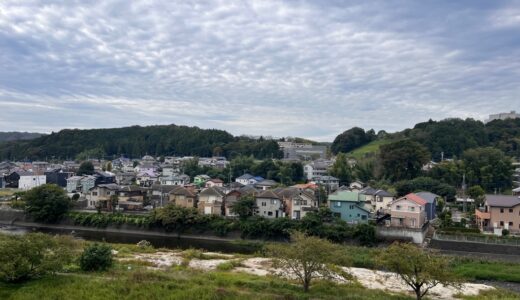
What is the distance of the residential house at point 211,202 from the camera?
38.4m

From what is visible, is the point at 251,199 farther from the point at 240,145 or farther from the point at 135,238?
the point at 240,145

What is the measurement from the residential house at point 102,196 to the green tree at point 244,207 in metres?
16.3

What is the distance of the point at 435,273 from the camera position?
14.9 meters

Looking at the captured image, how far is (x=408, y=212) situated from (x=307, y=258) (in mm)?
18888

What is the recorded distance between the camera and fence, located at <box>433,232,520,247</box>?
27156 millimetres

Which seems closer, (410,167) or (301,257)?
(301,257)

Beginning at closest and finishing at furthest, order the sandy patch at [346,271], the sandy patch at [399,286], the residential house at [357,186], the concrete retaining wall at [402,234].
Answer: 1. the sandy patch at [399,286]
2. the sandy patch at [346,271]
3. the concrete retaining wall at [402,234]
4. the residential house at [357,186]

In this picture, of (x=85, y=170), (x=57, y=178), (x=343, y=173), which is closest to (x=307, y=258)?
(x=343, y=173)

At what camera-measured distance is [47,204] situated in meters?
38.4

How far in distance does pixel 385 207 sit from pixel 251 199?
1408cm

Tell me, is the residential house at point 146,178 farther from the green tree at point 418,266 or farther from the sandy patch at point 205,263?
the green tree at point 418,266

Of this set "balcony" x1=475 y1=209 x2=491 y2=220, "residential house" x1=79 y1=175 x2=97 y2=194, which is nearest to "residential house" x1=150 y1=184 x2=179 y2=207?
"residential house" x1=79 y1=175 x2=97 y2=194

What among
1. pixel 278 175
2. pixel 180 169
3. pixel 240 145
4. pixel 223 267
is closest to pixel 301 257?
pixel 223 267

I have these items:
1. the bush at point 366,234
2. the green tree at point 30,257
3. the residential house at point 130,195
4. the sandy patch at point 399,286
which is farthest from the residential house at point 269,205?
the green tree at point 30,257
